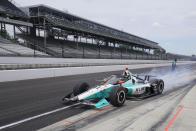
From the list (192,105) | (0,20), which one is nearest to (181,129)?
(192,105)

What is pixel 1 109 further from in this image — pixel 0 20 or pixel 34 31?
pixel 34 31

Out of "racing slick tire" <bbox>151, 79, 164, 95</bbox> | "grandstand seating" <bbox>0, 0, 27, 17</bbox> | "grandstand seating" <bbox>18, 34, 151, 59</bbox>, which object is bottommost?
"racing slick tire" <bbox>151, 79, 164, 95</bbox>

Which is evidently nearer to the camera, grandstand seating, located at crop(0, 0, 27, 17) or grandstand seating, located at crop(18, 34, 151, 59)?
grandstand seating, located at crop(0, 0, 27, 17)

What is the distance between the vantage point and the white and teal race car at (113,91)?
5.41 meters

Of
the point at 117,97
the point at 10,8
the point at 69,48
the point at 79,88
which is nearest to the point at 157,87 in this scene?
the point at 117,97

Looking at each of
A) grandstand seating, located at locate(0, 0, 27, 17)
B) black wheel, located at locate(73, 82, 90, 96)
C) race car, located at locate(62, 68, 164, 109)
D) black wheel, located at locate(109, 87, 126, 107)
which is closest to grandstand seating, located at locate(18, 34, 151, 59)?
grandstand seating, located at locate(0, 0, 27, 17)

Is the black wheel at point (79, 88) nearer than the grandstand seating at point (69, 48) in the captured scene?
Yes

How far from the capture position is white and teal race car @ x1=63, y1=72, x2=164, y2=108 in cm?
541

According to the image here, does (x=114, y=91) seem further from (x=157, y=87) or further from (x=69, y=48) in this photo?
(x=69, y=48)

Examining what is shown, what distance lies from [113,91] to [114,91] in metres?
0.04

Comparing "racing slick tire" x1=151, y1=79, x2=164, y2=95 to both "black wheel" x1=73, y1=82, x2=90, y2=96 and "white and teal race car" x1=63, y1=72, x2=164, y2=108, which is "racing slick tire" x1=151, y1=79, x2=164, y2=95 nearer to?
"white and teal race car" x1=63, y1=72, x2=164, y2=108

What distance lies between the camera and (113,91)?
5.45m

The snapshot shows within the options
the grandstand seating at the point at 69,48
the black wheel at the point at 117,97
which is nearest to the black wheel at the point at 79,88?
the black wheel at the point at 117,97

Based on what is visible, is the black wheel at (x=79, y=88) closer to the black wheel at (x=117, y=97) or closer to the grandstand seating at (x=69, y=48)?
the black wheel at (x=117, y=97)
